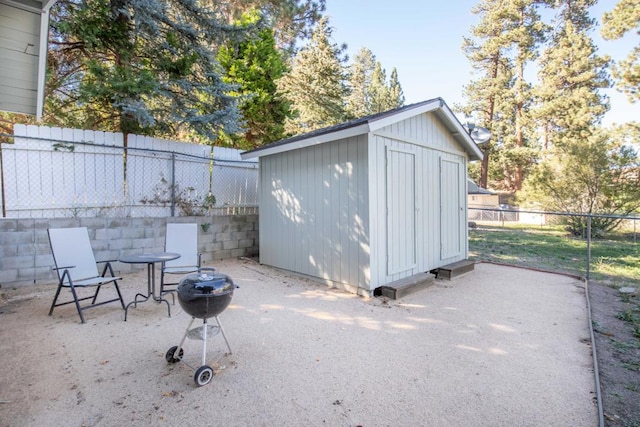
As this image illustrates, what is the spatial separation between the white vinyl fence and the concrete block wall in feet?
0.76

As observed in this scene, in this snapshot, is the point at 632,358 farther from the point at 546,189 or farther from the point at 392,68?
the point at 392,68

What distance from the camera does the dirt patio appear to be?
6.48 ft

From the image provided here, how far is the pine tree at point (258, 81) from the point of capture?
8.69 meters

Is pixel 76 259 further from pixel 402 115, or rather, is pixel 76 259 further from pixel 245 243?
pixel 402 115

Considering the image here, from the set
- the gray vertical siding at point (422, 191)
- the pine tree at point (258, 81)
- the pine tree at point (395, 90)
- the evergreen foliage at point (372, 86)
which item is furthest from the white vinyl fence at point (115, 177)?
the pine tree at point (395, 90)

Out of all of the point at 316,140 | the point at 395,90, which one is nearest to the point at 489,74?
the point at 395,90

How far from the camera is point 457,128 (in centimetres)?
570

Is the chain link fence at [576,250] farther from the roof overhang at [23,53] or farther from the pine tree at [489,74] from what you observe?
the pine tree at [489,74]

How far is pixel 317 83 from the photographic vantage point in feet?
41.4

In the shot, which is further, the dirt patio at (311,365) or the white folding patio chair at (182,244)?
the white folding patio chair at (182,244)

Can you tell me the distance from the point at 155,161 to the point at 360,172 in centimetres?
381

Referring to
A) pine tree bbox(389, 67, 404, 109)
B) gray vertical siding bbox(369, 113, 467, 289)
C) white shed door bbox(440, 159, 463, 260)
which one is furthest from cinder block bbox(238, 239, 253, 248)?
pine tree bbox(389, 67, 404, 109)

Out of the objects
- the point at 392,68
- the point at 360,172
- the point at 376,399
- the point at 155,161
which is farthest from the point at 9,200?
the point at 392,68

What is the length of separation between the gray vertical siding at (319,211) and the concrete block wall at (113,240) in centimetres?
78
